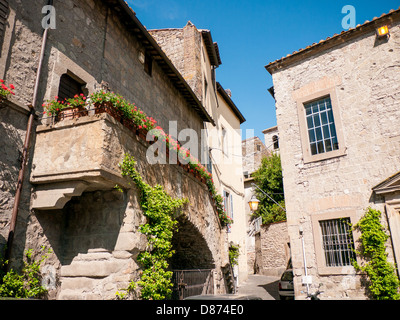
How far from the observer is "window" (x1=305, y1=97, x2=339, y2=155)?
987 centimetres

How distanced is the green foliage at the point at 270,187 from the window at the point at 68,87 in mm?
18171

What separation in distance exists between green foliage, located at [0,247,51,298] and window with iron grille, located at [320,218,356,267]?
7.30 m

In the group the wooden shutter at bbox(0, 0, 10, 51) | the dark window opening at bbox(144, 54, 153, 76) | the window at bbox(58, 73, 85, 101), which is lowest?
the window at bbox(58, 73, 85, 101)

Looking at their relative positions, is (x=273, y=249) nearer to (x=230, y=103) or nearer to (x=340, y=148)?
(x=230, y=103)

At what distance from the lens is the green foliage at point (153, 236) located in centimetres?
565

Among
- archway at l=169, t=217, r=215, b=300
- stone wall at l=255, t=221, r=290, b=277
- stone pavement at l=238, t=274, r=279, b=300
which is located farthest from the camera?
stone wall at l=255, t=221, r=290, b=277

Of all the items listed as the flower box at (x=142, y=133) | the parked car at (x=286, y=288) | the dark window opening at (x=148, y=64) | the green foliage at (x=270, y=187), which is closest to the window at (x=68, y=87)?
the flower box at (x=142, y=133)

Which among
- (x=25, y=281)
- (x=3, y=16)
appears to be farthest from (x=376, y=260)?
(x=3, y=16)

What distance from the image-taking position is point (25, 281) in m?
5.01

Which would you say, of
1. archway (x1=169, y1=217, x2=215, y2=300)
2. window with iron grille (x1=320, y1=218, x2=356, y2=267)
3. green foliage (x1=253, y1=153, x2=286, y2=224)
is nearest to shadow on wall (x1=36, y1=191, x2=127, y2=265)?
archway (x1=169, y1=217, x2=215, y2=300)

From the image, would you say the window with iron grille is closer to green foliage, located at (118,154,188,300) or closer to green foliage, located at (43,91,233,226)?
green foliage, located at (43,91,233,226)

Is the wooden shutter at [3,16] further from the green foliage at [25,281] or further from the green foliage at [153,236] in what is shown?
the green foliage at [25,281]

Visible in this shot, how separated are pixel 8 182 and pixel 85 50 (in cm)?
345
